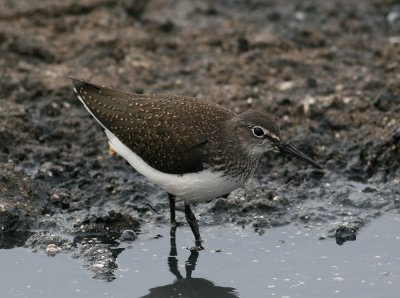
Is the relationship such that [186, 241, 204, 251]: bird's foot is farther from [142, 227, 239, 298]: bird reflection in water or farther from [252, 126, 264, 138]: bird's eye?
[252, 126, 264, 138]: bird's eye

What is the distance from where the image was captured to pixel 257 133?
9.48 meters

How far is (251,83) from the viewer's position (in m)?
12.8

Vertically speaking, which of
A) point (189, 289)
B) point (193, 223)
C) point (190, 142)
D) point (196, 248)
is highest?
point (190, 142)

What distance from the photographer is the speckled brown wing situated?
930cm

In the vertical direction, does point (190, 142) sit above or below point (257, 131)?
below

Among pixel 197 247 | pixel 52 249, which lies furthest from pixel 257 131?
pixel 52 249

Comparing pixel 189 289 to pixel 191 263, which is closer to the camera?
pixel 189 289

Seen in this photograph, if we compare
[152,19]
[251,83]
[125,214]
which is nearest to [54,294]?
[125,214]

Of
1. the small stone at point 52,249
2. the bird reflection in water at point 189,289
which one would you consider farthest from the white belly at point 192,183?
the small stone at point 52,249

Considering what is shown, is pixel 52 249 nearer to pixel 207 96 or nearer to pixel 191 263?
pixel 191 263

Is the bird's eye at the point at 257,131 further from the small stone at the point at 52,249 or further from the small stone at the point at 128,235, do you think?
the small stone at the point at 52,249

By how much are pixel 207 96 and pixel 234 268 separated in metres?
3.90

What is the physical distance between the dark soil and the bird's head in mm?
1064

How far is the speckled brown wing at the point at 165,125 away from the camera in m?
9.30
